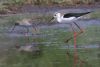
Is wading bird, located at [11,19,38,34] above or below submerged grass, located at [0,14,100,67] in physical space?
below

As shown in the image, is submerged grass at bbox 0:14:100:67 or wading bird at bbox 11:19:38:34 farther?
wading bird at bbox 11:19:38:34

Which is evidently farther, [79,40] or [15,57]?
[79,40]

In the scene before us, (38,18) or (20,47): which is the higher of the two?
(20,47)

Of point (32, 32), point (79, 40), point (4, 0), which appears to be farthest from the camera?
point (4, 0)

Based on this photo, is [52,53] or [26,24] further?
[26,24]

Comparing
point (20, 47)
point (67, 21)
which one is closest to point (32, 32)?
point (67, 21)

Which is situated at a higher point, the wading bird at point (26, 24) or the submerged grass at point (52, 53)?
A: the submerged grass at point (52, 53)

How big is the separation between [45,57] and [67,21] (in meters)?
3.30

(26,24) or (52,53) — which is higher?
(52,53)

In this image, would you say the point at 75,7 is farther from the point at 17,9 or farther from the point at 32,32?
the point at 32,32

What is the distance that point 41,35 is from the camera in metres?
15.1

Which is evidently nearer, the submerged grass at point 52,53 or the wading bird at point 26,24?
the submerged grass at point 52,53

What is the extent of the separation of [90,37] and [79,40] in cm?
51

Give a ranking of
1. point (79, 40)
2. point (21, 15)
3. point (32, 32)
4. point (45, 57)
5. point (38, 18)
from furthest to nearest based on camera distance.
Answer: point (21, 15) → point (38, 18) → point (32, 32) → point (79, 40) → point (45, 57)
